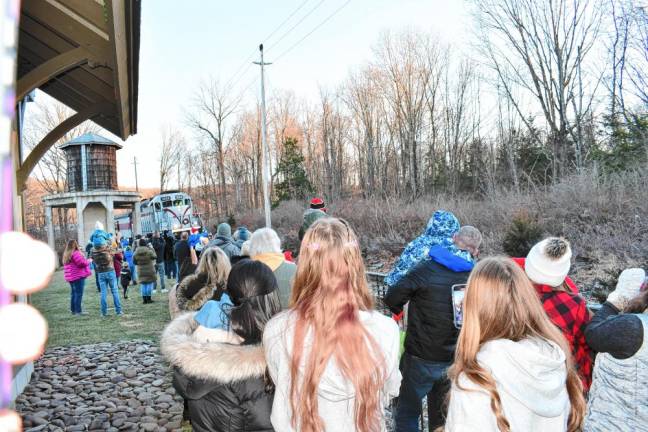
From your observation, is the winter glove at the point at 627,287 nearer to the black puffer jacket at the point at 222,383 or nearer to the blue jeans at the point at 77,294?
the black puffer jacket at the point at 222,383

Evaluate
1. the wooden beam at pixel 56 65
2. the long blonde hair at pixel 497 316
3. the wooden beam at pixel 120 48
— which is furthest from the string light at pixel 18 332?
the wooden beam at pixel 56 65

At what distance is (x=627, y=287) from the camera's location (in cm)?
269

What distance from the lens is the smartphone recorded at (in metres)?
3.66

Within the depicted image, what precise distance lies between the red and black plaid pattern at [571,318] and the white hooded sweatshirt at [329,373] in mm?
1223

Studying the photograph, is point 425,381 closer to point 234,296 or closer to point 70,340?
point 234,296

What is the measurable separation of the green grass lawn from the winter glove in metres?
8.10

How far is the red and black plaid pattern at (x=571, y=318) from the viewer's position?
2.98 metres

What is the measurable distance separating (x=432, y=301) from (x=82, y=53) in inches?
143

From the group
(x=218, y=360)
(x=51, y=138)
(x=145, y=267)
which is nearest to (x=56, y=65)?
(x=51, y=138)

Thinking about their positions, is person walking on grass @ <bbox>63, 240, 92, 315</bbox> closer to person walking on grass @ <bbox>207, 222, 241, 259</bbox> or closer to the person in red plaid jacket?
person walking on grass @ <bbox>207, 222, 241, 259</bbox>

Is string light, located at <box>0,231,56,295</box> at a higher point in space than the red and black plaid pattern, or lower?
higher

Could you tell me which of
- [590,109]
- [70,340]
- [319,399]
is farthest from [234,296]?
[590,109]

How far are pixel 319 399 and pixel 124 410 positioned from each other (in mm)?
4184

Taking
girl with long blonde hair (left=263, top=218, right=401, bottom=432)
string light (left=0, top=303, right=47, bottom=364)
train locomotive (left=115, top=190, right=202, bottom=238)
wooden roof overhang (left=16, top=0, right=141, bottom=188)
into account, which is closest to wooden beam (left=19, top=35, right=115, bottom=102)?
wooden roof overhang (left=16, top=0, right=141, bottom=188)
